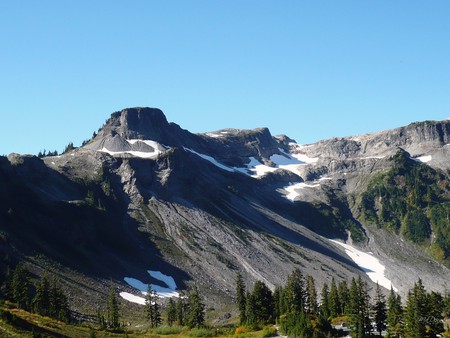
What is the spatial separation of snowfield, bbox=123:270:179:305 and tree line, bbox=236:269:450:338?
4089 cm

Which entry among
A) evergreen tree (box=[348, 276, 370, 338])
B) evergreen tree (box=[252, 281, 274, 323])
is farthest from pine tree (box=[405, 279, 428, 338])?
evergreen tree (box=[252, 281, 274, 323])

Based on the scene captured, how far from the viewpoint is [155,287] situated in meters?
171

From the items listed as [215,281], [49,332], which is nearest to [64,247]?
[215,281]

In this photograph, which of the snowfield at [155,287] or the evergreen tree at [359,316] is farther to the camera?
the snowfield at [155,287]

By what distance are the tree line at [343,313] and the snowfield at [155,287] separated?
134ft

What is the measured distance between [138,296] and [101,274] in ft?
48.3

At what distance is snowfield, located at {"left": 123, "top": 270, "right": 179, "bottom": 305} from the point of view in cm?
15788

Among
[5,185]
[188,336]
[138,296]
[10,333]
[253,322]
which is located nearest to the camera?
[10,333]

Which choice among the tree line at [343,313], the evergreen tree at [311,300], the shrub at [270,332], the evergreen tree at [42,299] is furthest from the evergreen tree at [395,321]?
the evergreen tree at [42,299]

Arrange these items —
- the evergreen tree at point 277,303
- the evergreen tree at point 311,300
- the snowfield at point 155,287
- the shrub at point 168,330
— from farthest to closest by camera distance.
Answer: the snowfield at point 155,287
the evergreen tree at point 311,300
the evergreen tree at point 277,303
the shrub at point 168,330

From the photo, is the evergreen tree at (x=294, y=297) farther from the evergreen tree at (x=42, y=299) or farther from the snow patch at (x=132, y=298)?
the snow patch at (x=132, y=298)

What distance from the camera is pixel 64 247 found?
178750 mm

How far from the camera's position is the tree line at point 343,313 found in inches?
3504

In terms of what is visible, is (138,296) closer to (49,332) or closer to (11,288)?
(11,288)
